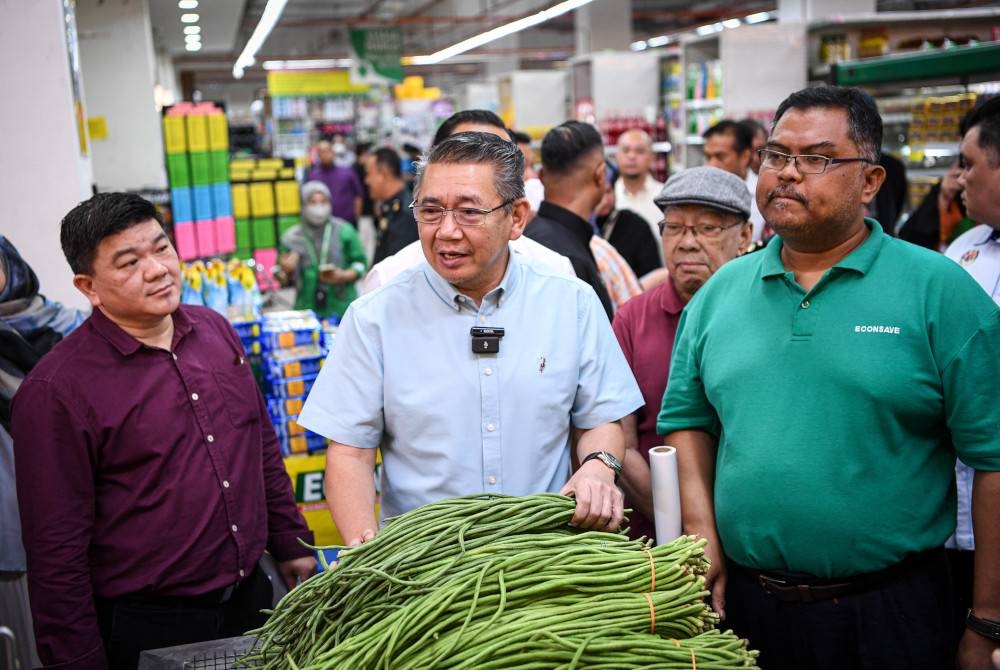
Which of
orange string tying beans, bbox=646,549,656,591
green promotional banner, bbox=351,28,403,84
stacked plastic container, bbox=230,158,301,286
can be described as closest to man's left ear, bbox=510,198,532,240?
orange string tying beans, bbox=646,549,656,591

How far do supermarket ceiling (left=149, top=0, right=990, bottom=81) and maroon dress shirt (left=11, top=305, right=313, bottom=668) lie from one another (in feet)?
41.6

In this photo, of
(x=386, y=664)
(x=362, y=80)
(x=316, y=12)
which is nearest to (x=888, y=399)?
(x=386, y=664)

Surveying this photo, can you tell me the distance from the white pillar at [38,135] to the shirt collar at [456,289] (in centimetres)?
293

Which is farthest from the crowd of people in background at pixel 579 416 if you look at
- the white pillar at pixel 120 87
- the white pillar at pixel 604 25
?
the white pillar at pixel 604 25

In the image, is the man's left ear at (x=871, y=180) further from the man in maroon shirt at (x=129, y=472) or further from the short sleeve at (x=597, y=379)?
the man in maroon shirt at (x=129, y=472)

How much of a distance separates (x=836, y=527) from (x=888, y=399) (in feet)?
0.96

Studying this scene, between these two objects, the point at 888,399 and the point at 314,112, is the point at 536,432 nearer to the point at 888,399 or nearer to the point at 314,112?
the point at 888,399

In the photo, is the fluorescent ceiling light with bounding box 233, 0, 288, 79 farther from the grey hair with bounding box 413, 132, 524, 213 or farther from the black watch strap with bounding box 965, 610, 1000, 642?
the black watch strap with bounding box 965, 610, 1000, 642

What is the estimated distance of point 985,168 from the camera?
Answer: 301 centimetres

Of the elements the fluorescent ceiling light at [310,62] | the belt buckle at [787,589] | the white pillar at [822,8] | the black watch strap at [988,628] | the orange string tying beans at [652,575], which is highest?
the fluorescent ceiling light at [310,62]

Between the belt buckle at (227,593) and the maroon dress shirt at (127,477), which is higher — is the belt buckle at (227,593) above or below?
below

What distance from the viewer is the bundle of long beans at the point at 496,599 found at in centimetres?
142

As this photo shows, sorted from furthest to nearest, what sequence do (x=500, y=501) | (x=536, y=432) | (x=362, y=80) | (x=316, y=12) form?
(x=316, y=12), (x=362, y=80), (x=536, y=432), (x=500, y=501)

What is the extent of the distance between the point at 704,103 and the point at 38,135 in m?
6.44
